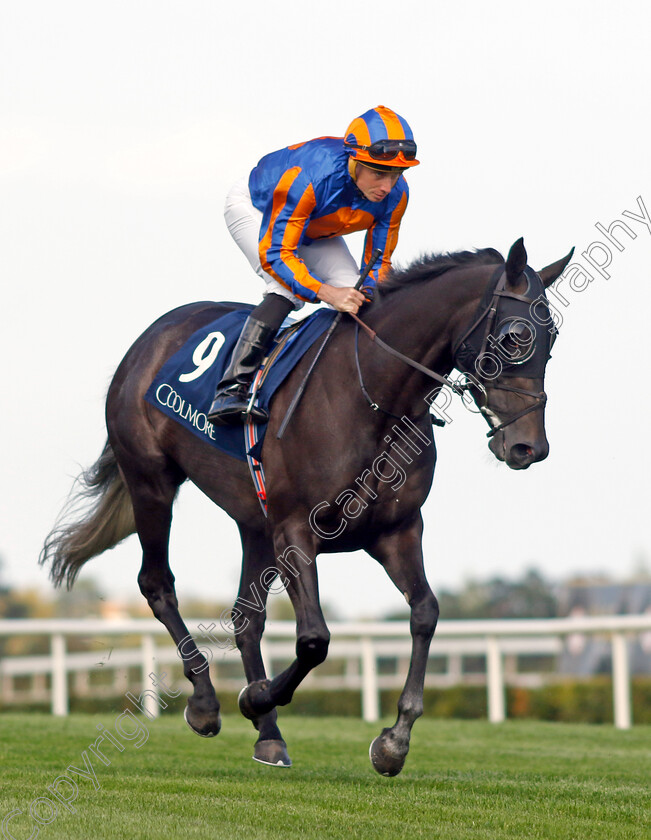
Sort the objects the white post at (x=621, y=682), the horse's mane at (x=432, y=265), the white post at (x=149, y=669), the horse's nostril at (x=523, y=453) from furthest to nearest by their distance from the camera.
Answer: the white post at (x=149, y=669), the white post at (x=621, y=682), the horse's mane at (x=432, y=265), the horse's nostril at (x=523, y=453)

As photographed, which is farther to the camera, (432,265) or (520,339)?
(432,265)

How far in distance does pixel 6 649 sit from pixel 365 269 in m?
37.2

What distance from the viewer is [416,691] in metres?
4.46

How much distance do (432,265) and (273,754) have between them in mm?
2266

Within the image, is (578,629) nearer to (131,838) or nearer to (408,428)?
(408,428)

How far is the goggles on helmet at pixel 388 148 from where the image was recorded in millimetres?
4574

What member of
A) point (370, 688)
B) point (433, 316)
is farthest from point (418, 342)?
point (370, 688)

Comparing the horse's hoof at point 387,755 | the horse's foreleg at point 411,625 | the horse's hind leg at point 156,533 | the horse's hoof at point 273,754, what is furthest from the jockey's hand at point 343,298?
the horse's hoof at point 273,754

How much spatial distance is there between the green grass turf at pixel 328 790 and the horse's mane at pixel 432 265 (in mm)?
1964

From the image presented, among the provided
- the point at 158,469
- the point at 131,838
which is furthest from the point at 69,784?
the point at 158,469

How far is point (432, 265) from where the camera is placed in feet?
14.9

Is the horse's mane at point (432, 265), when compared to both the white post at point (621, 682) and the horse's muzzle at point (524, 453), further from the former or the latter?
the white post at point (621, 682)

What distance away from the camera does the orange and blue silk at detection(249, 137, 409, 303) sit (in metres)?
4.71

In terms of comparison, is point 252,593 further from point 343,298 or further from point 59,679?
point 59,679
